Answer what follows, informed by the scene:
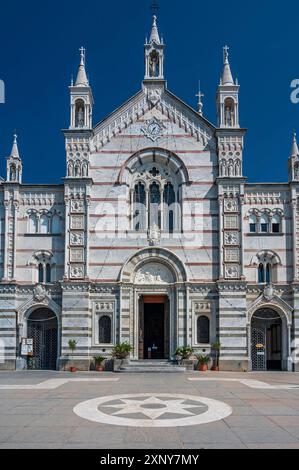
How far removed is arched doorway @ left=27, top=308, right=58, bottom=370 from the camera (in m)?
37.0

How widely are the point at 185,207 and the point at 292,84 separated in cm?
1172

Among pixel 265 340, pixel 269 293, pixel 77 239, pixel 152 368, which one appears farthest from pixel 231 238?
pixel 77 239

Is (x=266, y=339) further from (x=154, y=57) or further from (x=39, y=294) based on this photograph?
(x=154, y=57)

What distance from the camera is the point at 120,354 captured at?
1387 inches

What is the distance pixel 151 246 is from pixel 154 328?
542cm

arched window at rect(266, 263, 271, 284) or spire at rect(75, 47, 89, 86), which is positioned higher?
spire at rect(75, 47, 89, 86)

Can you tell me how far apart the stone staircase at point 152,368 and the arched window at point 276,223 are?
10.7 meters

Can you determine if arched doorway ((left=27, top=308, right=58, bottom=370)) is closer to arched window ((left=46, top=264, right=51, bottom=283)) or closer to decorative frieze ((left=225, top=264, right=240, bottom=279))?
arched window ((left=46, top=264, right=51, bottom=283))

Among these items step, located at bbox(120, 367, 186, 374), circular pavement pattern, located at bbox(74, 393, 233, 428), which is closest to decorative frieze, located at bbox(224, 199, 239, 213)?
step, located at bbox(120, 367, 186, 374)

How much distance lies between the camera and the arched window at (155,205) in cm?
3788

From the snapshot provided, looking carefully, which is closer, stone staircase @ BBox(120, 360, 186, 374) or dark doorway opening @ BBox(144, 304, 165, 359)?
stone staircase @ BBox(120, 360, 186, 374)

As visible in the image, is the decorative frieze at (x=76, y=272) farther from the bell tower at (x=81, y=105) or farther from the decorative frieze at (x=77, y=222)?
the bell tower at (x=81, y=105)

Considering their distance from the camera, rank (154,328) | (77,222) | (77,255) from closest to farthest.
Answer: (77,255), (77,222), (154,328)

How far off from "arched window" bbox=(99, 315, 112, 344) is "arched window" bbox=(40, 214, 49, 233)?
693cm
